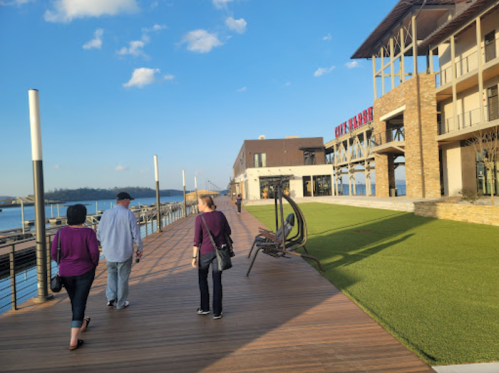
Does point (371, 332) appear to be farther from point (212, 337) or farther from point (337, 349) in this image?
point (212, 337)

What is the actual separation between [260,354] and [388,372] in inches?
42.1

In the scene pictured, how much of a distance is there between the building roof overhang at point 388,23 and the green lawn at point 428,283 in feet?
52.1

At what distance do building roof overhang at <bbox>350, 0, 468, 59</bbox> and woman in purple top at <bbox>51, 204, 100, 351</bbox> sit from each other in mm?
22344

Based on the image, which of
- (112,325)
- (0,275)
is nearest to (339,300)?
(112,325)

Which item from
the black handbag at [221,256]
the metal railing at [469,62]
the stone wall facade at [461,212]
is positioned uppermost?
the metal railing at [469,62]

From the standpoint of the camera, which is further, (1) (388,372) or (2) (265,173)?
(2) (265,173)

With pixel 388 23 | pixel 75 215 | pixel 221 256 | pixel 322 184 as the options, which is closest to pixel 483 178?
pixel 388 23

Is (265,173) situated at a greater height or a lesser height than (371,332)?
greater

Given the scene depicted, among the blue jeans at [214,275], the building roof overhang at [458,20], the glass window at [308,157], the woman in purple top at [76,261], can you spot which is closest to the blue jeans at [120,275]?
the woman in purple top at [76,261]

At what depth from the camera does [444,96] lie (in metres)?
19.6

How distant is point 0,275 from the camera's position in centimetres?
1210

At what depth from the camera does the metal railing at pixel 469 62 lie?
1665 cm

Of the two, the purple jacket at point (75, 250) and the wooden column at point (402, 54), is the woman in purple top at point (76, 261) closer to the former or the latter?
the purple jacket at point (75, 250)

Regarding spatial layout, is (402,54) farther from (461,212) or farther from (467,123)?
(461,212)
